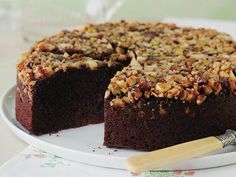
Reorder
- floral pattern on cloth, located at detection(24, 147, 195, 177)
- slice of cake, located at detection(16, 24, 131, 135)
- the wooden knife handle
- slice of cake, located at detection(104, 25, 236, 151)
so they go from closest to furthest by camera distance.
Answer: the wooden knife handle < floral pattern on cloth, located at detection(24, 147, 195, 177) < slice of cake, located at detection(104, 25, 236, 151) < slice of cake, located at detection(16, 24, 131, 135)

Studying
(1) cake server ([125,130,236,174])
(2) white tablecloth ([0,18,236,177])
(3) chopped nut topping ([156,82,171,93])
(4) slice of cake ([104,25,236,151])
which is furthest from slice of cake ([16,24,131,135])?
(1) cake server ([125,130,236,174])

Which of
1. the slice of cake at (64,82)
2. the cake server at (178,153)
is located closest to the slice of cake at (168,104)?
the cake server at (178,153)

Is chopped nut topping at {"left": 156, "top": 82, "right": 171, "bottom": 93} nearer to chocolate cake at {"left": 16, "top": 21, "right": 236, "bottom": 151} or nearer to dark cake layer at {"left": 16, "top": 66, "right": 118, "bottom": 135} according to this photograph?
chocolate cake at {"left": 16, "top": 21, "right": 236, "bottom": 151}

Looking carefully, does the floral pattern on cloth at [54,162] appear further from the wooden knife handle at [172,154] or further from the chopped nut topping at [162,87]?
the chopped nut topping at [162,87]

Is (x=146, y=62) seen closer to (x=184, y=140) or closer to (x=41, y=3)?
(x=184, y=140)

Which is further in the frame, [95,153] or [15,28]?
[15,28]

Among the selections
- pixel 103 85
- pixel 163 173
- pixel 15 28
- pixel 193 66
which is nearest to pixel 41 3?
pixel 15 28

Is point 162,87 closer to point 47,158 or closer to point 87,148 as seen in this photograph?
point 87,148
